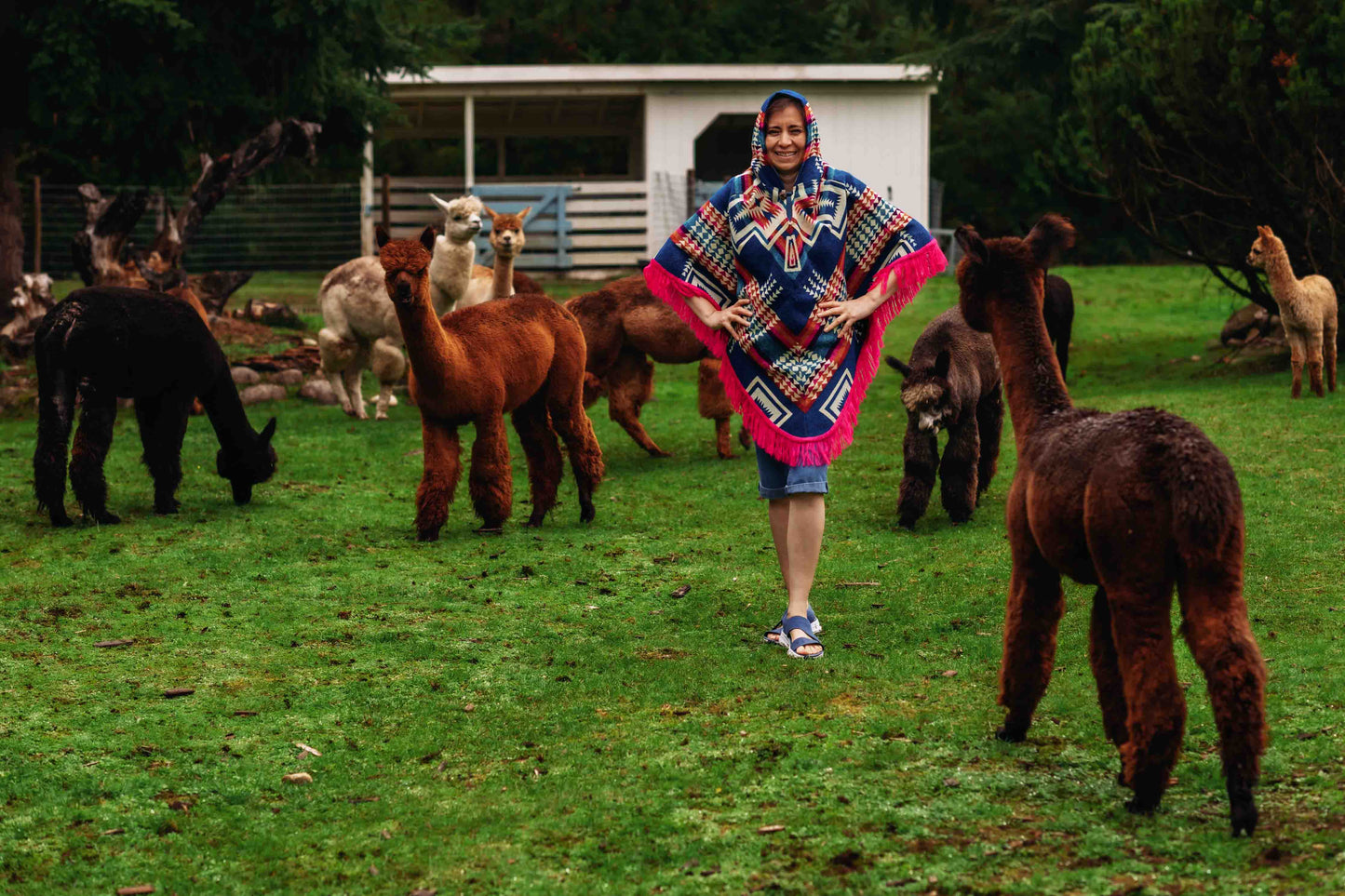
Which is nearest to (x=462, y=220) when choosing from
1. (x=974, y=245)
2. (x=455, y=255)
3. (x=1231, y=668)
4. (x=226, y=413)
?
(x=455, y=255)

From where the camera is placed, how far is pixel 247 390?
15156 millimetres

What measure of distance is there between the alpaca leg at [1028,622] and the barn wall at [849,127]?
72.3 ft

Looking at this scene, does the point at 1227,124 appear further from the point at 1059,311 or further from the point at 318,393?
the point at 318,393

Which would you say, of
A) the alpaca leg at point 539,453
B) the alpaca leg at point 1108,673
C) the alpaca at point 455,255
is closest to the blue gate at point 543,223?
the alpaca at point 455,255

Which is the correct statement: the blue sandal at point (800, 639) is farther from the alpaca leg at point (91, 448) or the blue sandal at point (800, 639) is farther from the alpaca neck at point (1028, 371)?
the alpaca leg at point (91, 448)

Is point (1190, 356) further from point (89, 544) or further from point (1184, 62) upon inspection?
point (89, 544)

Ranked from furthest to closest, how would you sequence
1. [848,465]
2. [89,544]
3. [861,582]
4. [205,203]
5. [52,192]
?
A: [52,192] → [205,203] → [848,465] → [89,544] → [861,582]

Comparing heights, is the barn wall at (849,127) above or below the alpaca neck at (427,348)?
above

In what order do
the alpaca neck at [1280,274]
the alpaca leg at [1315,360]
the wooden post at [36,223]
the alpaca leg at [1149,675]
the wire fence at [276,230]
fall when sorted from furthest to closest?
the wire fence at [276,230]
the wooden post at [36,223]
the alpaca leg at [1315,360]
the alpaca neck at [1280,274]
the alpaca leg at [1149,675]

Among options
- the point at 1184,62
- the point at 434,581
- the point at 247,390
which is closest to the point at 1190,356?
the point at 1184,62

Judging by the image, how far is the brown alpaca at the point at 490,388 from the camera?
8.23m

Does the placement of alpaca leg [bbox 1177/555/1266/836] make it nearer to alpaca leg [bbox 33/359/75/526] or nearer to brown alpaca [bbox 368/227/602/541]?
brown alpaca [bbox 368/227/602/541]

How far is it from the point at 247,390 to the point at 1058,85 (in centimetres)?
1408

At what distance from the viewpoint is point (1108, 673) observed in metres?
4.35
